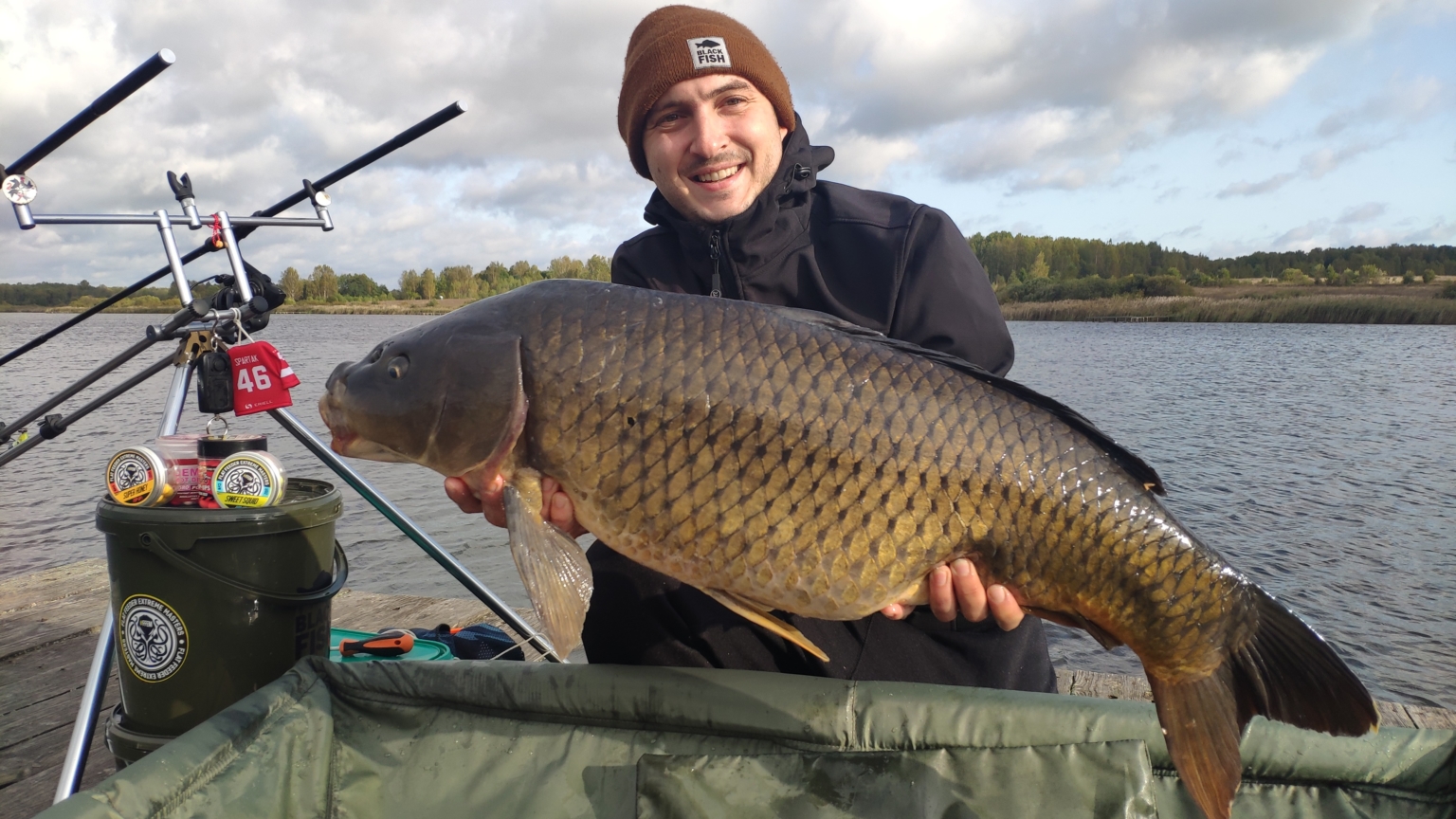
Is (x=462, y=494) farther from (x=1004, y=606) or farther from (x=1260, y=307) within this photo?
(x=1260, y=307)

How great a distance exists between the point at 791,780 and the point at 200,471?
1489mm

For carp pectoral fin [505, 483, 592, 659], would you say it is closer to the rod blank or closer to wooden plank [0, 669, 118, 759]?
the rod blank

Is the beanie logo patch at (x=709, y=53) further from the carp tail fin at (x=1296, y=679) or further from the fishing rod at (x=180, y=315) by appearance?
the carp tail fin at (x=1296, y=679)

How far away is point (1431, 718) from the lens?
2.53 m

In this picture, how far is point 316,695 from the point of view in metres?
1.85

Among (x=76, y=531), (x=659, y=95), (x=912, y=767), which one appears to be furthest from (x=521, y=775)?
(x=76, y=531)

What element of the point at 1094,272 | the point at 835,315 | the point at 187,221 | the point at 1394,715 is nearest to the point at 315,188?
the point at 187,221

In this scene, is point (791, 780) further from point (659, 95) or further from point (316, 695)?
point (659, 95)

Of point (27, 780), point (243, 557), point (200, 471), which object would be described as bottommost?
point (27, 780)

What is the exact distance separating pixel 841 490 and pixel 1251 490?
331 inches

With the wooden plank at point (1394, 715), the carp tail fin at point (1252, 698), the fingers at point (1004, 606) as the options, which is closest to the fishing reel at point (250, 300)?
the fingers at point (1004, 606)

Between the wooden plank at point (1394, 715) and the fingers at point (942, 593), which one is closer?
the fingers at point (942, 593)

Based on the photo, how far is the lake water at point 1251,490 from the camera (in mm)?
5418

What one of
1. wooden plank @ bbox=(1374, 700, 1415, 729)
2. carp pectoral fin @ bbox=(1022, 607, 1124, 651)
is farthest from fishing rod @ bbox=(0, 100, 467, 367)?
wooden plank @ bbox=(1374, 700, 1415, 729)
